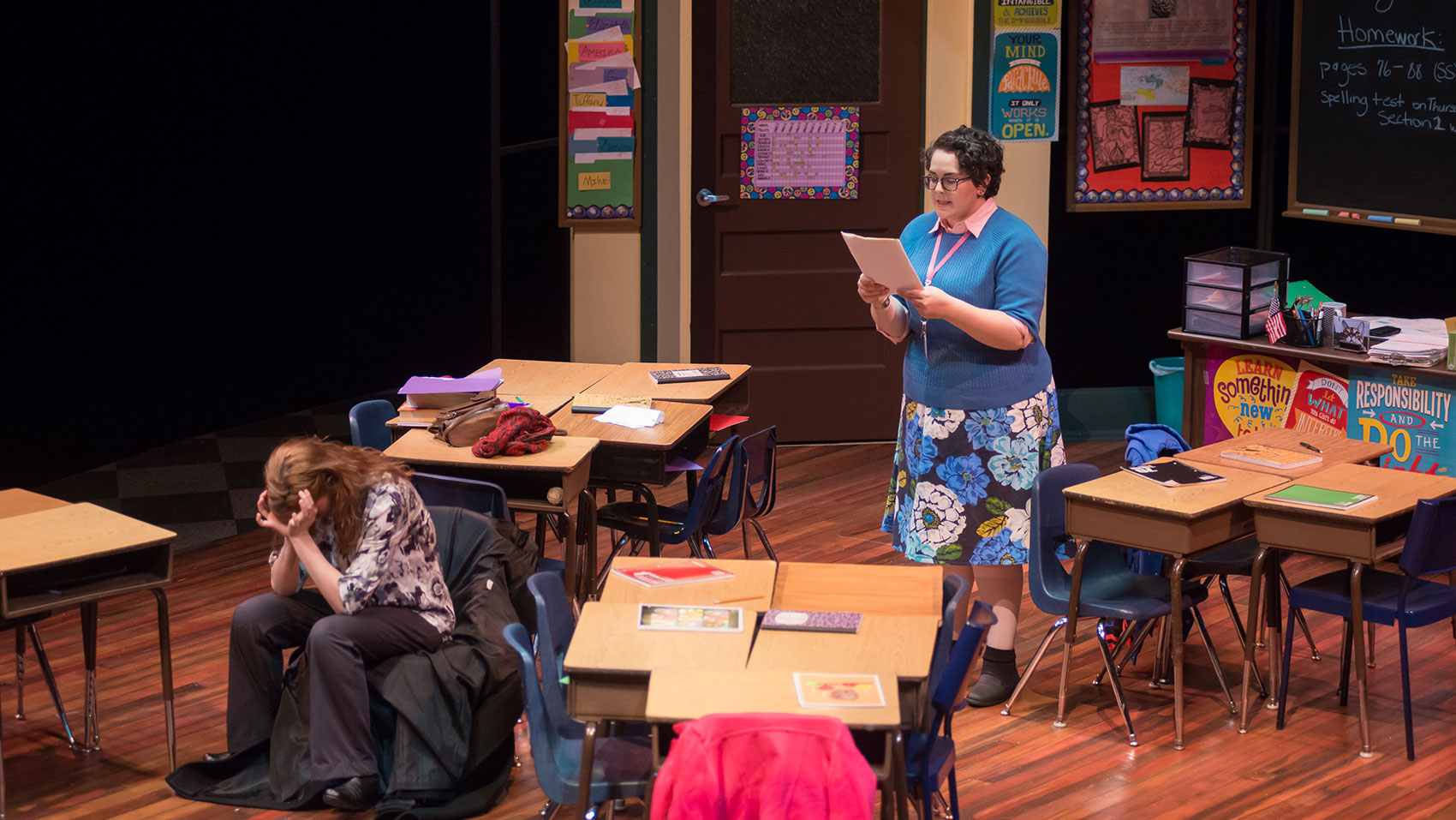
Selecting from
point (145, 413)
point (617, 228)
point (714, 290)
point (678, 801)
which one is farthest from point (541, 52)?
point (678, 801)

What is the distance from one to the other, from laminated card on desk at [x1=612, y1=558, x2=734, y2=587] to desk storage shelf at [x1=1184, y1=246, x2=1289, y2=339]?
3.41 meters

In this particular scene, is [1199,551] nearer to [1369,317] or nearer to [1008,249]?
[1008,249]

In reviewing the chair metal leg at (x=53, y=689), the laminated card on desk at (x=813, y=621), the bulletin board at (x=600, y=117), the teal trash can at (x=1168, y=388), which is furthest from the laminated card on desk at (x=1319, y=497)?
the bulletin board at (x=600, y=117)

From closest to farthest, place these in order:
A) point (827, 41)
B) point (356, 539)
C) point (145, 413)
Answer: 1. point (356, 539)
2. point (145, 413)
3. point (827, 41)

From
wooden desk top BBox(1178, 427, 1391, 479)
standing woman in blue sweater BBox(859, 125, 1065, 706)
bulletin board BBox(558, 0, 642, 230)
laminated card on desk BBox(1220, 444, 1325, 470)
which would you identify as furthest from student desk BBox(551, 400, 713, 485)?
bulletin board BBox(558, 0, 642, 230)

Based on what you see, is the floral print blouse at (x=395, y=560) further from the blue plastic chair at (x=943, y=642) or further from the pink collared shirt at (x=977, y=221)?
the pink collared shirt at (x=977, y=221)

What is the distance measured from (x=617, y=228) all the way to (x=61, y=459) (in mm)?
2907

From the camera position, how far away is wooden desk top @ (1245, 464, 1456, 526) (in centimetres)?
450

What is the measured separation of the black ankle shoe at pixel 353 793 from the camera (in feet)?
13.6

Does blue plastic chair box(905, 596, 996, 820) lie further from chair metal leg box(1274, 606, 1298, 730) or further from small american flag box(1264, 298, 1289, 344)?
small american flag box(1264, 298, 1289, 344)

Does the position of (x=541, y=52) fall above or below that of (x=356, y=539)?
above

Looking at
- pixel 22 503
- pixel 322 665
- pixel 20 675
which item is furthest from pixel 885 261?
pixel 20 675

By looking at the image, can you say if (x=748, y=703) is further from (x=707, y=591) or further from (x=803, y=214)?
(x=803, y=214)

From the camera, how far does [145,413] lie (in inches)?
273
